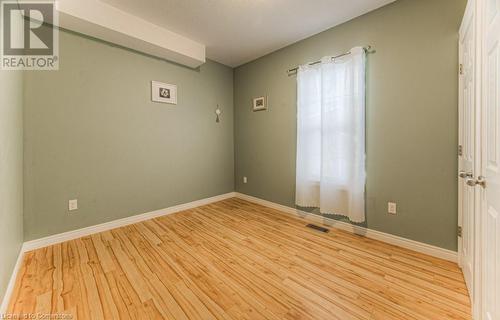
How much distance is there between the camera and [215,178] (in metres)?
3.82

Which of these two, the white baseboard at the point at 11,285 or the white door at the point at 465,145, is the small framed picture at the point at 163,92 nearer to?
the white baseboard at the point at 11,285

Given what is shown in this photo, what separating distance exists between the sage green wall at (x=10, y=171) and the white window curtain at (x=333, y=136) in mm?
2804

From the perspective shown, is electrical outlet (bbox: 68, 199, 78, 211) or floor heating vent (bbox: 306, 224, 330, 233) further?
floor heating vent (bbox: 306, 224, 330, 233)

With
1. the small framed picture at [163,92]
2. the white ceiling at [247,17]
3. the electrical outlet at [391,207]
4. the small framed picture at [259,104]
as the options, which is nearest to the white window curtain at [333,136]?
the electrical outlet at [391,207]

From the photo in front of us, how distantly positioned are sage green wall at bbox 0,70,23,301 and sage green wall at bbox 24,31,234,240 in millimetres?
186

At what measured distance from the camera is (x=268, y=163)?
11.5ft

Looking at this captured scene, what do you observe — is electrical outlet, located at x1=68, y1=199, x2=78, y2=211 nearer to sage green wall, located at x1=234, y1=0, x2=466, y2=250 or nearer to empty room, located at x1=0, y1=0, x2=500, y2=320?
empty room, located at x1=0, y1=0, x2=500, y2=320

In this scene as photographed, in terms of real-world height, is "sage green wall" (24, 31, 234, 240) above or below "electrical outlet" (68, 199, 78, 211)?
above

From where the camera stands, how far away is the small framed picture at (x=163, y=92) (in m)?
2.96

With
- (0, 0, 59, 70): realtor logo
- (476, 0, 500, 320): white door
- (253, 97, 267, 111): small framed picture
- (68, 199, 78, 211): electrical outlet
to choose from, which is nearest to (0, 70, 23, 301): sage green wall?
(0, 0, 59, 70): realtor logo

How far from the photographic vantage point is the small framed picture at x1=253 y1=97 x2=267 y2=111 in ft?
11.4

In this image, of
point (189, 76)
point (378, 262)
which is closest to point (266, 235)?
point (378, 262)

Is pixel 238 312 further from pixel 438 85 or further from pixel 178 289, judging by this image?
pixel 438 85

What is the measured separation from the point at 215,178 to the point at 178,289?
2363 millimetres
